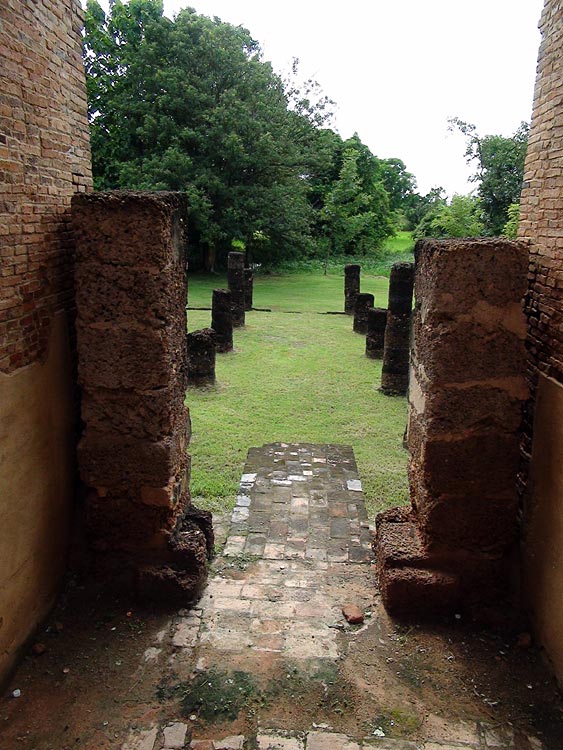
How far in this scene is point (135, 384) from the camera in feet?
13.8

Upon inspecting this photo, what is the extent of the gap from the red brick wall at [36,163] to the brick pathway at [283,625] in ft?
7.37

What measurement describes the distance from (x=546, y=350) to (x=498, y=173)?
22054 millimetres

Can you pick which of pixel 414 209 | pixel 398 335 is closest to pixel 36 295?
pixel 398 335

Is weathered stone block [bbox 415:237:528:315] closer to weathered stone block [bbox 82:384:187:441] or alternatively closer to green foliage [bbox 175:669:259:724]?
weathered stone block [bbox 82:384:187:441]

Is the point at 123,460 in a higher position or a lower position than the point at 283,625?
higher

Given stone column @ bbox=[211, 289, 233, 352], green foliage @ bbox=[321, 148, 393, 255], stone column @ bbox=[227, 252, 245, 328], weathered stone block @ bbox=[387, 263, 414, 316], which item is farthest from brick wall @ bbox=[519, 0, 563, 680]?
green foliage @ bbox=[321, 148, 393, 255]

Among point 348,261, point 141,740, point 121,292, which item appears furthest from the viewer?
point 348,261

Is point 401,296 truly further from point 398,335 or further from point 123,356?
point 123,356

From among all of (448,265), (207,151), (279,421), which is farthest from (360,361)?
(207,151)

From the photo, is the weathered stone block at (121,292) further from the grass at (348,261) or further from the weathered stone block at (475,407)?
the grass at (348,261)

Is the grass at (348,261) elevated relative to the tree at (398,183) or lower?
lower

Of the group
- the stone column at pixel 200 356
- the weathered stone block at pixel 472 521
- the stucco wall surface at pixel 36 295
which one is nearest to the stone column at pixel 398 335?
the stone column at pixel 200 356

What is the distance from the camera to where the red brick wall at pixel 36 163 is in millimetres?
3568

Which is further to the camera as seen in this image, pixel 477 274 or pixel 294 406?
pixel 294 406
